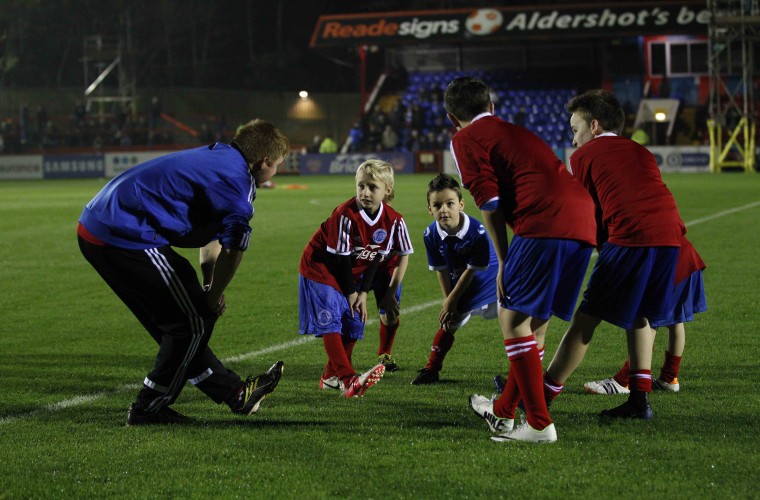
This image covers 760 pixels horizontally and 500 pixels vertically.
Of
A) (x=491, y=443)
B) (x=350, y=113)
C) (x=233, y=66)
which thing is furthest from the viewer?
→ (x=233, y=66)

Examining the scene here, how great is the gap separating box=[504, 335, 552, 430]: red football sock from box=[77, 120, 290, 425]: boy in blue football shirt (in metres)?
1.35

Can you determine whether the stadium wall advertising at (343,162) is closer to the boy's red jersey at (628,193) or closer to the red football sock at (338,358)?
the red football sock at (338,358)

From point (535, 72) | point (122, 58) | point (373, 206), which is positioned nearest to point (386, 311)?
point (373, 206)

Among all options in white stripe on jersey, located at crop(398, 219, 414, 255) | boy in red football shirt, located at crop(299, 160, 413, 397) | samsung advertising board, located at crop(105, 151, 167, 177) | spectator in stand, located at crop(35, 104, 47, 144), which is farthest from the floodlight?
boy in red football shirt, located at crop(299, 160, 413, 397)

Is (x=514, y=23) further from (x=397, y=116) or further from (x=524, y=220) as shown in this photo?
(x=524, y=220)

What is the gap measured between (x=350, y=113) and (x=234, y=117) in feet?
20.4

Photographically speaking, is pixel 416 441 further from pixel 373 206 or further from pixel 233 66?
pixel 233 66

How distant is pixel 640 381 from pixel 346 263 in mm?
1889

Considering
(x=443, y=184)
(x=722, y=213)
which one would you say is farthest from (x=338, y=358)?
(x=722, y=213)

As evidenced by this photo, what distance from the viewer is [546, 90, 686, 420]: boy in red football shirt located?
5.30 m

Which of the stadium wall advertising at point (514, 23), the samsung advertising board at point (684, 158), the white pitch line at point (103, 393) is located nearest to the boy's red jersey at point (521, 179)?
the white pitch line at point (103, 393)

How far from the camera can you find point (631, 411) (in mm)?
5438

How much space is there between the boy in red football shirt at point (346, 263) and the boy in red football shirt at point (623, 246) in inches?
54.3

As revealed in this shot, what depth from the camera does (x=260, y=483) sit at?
4.36 meters
